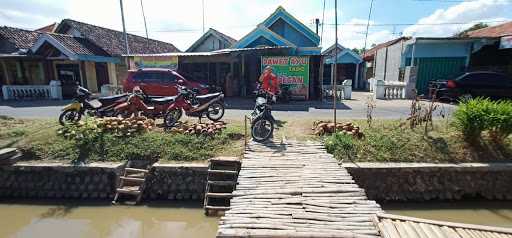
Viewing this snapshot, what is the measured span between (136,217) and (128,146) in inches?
70.9

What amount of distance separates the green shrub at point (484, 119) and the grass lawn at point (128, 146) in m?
4.79

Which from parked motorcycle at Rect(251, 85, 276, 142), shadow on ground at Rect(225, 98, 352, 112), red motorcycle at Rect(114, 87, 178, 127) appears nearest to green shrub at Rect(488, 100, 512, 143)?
parked motorcycle at Rect(251, 85, 276, 142)

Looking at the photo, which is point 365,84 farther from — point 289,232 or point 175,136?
point 289,232

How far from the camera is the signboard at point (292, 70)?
13.2 m

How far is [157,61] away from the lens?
14203 millimetres

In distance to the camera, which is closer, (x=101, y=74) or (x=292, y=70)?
(x=292, y=70)

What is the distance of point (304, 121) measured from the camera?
8.45 metres

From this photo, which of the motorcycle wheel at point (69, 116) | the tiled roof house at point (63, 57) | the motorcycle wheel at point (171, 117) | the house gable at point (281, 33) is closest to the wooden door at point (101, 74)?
the tiled roof house at point (63, 57)

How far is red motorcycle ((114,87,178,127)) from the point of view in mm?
7707

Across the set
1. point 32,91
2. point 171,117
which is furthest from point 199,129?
point 32,91

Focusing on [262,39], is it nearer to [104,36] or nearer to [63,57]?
[63,57]

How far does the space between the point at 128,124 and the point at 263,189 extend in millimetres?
4164

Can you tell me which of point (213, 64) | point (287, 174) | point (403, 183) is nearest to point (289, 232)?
point (287, 174)

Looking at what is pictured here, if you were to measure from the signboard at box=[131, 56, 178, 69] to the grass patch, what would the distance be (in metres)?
9.96
